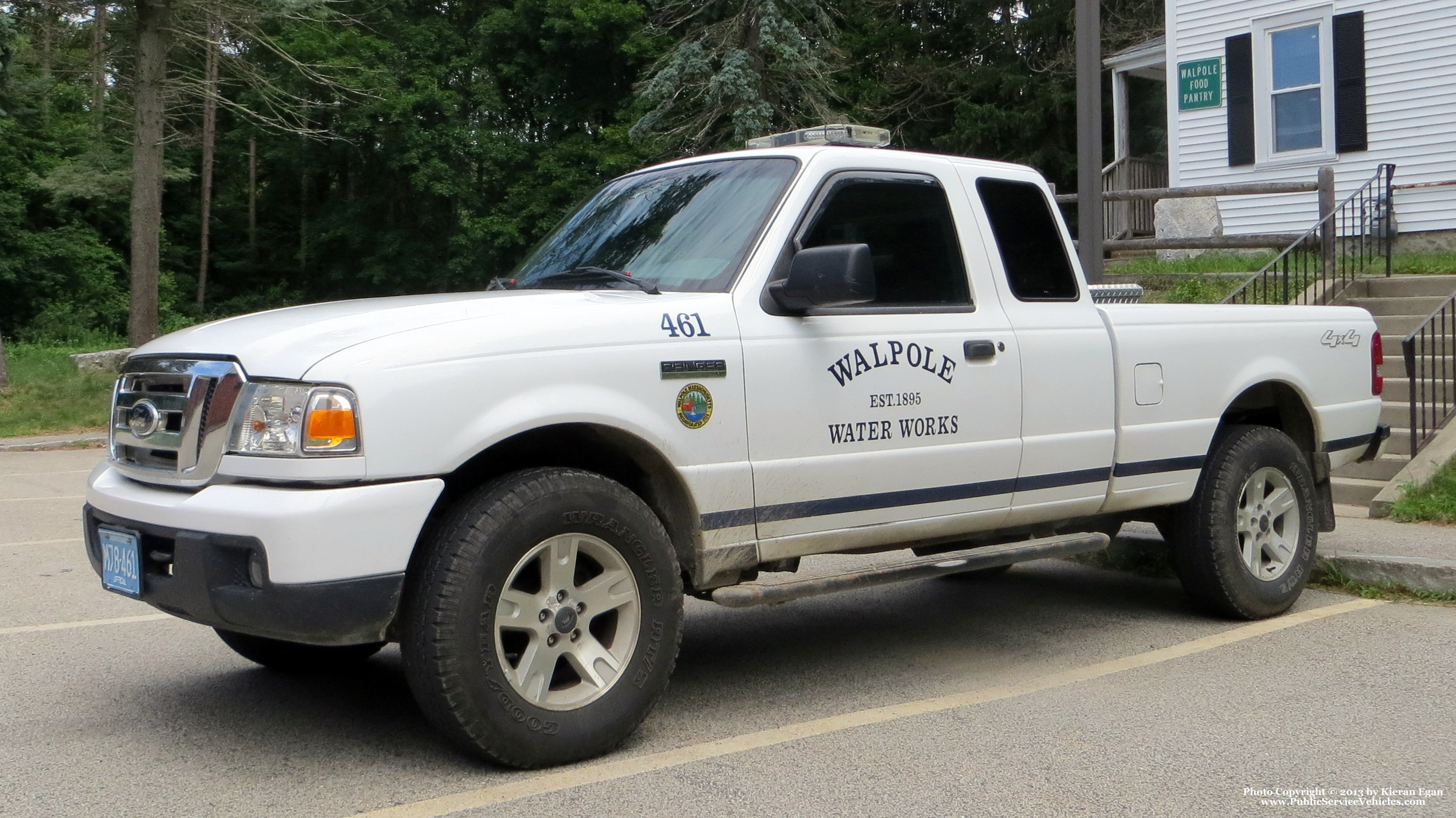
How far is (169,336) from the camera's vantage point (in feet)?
15.0

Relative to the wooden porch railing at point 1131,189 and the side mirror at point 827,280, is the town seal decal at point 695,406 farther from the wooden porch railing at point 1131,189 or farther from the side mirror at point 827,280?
the wooden porch railing at point 1131,189

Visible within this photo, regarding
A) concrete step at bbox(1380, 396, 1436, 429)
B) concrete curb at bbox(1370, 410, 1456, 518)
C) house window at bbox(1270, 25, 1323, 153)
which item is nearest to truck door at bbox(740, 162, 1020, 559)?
concrete curb at bbox(1370, 410, 1456, 518)

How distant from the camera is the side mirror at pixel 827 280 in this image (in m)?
4.39

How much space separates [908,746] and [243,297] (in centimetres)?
4294

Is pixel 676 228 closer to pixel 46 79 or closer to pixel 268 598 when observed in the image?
pixel 268 598

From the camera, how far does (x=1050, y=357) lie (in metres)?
5.42

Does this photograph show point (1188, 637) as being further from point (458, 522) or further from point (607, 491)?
point (458, 522)

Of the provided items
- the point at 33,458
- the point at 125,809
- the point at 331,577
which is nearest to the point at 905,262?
the point at 331,577

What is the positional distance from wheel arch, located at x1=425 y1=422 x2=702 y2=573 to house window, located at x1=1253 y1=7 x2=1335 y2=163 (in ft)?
51.2

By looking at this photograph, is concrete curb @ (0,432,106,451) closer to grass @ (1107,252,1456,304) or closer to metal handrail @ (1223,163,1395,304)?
grass @ (1107,252,1456,304)

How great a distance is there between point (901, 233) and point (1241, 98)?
14.9m

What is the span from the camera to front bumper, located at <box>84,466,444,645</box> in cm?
365

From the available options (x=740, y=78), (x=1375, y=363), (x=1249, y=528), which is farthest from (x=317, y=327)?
(x=740, y=78)

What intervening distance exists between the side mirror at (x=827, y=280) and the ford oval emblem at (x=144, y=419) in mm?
2015
